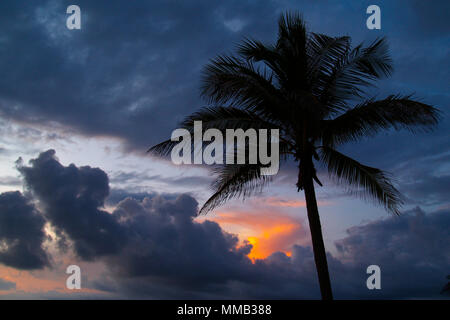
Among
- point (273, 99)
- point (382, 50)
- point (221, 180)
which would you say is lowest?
point (221, 180)

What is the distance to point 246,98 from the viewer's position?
12.1 meters

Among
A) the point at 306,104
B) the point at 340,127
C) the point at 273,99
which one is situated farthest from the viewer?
the point at 340,127

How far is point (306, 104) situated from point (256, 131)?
6.50ft

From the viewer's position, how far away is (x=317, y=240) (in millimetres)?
11094

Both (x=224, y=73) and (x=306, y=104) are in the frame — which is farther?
(x=224, y=73)

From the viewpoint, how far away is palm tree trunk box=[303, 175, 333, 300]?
10.7 meters

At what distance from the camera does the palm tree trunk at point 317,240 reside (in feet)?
35.1

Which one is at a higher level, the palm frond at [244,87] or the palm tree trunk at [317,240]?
the palm frond at [244,87]

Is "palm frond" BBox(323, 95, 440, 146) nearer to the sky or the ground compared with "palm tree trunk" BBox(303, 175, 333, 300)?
nearer to the sky

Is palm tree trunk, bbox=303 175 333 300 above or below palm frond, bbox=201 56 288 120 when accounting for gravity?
below

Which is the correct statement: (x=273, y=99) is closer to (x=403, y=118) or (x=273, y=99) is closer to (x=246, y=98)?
(x=246, y=98)

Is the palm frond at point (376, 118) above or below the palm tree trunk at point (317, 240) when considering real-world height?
above
